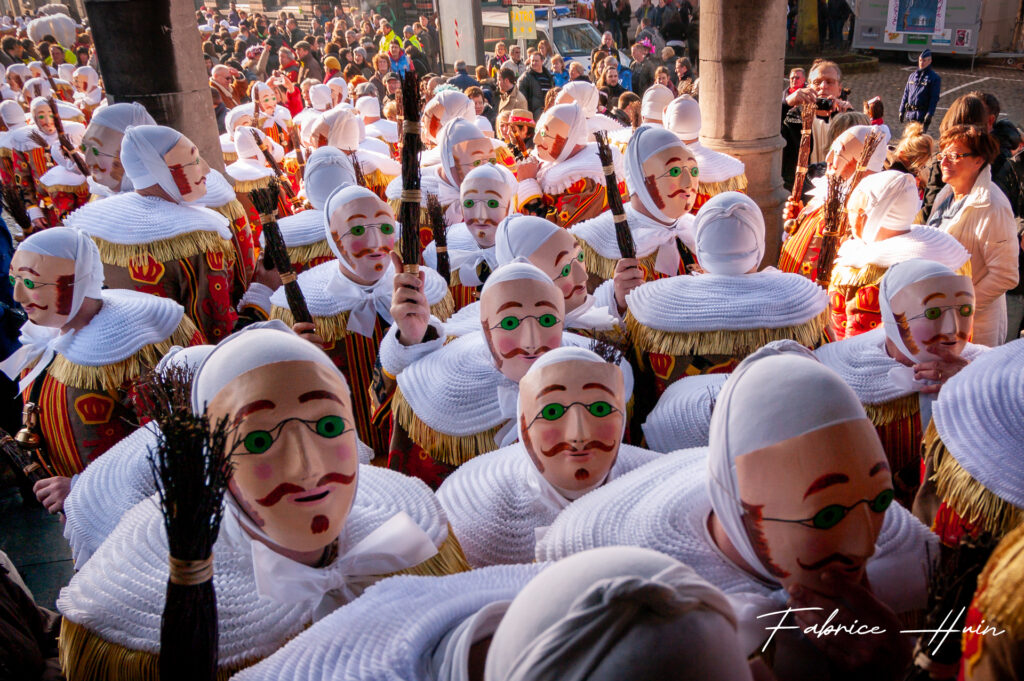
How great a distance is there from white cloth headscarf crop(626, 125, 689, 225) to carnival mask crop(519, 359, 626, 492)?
2.06 meters

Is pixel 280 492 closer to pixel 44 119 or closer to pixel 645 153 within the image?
pixel 645 153

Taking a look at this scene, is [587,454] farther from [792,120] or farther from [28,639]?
[792,120]

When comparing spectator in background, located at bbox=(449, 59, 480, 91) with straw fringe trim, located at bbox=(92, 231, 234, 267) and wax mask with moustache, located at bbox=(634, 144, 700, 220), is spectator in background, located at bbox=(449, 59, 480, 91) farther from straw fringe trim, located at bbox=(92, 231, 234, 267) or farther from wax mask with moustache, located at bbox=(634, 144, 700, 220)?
wax mask with moustache, located at bbox=(634, 144, 700, 220)

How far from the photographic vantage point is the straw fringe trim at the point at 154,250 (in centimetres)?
413

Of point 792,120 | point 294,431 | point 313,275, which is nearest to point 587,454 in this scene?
point 294,431

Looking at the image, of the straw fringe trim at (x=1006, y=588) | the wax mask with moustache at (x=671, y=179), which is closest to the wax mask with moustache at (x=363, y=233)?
the wax mask with moustache at (x=671, y=179)

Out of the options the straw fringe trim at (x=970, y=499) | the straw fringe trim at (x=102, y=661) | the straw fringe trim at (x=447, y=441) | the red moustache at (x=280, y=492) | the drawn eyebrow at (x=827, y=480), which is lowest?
the straw fringe trim at (x=447, y=441)

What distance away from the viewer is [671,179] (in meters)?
3.96

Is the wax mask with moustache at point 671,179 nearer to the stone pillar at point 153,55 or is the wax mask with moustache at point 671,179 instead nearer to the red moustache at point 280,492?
the red moustache at point 280,492

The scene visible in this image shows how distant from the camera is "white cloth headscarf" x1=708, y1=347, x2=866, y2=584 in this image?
1.51m

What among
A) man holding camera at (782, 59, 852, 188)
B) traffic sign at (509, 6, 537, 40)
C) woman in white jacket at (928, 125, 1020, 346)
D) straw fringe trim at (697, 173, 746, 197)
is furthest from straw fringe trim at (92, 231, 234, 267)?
traffic sign at (509, 6, 537, 40)

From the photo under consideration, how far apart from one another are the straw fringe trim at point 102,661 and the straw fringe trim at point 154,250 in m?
2.67

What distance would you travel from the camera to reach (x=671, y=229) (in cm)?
413

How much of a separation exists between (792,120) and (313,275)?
17.4 feet
